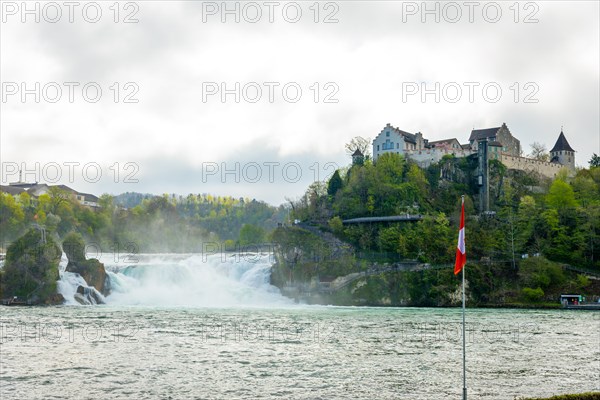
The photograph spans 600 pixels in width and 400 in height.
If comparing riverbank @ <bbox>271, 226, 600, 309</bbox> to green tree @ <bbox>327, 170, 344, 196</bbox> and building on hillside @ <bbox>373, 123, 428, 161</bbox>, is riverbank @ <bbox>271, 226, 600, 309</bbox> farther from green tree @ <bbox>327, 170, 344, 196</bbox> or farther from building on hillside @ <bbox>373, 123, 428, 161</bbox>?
building on hillside @ <bbox>373, 123, 428, 161</bbox>

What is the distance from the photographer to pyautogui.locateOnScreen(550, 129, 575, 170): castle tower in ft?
392

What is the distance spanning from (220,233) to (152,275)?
97493 mm

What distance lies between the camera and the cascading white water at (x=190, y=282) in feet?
255

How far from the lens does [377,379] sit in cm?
2797

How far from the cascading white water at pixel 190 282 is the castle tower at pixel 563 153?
61.5m

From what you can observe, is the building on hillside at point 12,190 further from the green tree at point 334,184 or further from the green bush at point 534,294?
the green bush at point 534,294

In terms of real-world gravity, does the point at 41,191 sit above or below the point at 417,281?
above

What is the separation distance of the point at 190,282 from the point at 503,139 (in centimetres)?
5941

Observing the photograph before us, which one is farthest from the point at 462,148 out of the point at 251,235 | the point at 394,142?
the point at 251,235

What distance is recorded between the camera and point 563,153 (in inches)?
4719

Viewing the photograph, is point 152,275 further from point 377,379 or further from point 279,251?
point 377,379

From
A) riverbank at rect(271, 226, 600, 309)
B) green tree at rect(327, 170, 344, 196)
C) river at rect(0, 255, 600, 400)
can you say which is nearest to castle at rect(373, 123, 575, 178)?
green tree at rect(327, 170, 344, 196)

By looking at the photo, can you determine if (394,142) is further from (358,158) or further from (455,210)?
(455,210)

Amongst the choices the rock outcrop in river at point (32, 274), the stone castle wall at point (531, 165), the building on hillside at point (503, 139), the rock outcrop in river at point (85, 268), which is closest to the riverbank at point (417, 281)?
the rock outcrop in river at point (85, 268)
